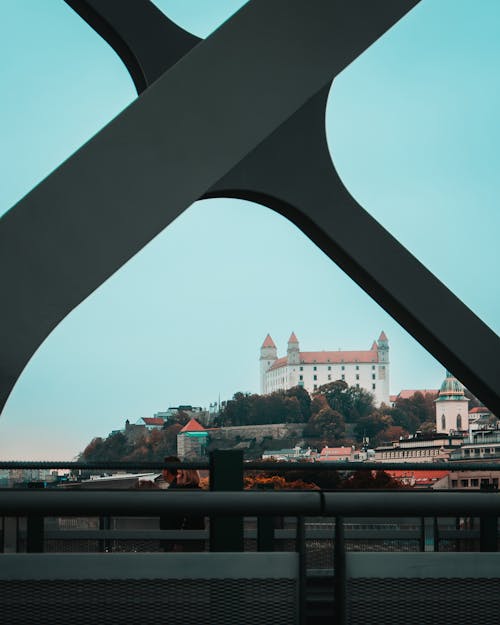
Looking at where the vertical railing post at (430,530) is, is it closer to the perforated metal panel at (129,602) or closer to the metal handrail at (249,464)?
the metal handrail at (249,464)

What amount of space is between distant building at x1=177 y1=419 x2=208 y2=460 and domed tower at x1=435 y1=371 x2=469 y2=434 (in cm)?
4329

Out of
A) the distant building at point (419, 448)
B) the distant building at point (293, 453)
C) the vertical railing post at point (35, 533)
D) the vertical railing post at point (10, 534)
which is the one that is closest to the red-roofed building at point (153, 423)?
the distant building at point (293, 453)

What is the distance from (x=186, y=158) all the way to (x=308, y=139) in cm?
418

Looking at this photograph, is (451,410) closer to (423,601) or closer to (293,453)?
(293,453)

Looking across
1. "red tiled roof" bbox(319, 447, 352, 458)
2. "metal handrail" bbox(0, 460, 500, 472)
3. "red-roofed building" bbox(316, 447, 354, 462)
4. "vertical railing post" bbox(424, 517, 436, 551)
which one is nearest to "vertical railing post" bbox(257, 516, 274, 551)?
"vertical railing post" bbox(424, 517, 436, 551)

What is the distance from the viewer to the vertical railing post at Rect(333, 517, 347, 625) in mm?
2385

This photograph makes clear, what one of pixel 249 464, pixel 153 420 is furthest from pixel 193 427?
pixel 249 464

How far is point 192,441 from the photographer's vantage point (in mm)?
166625

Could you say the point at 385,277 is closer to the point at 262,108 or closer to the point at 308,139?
the point at 308,139

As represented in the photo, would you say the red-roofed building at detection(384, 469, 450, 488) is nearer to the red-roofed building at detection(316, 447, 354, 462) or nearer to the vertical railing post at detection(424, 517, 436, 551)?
the vertical railing post at detection(424, 517, 436, 551)

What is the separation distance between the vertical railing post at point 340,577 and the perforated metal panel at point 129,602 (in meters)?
0.18

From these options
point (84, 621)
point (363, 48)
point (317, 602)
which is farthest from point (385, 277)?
point (84, 621)

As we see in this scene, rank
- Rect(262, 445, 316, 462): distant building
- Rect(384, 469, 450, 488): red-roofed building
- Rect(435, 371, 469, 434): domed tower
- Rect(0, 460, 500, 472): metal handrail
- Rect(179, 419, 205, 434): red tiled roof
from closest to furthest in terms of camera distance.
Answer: Rect(0, 460, 500, 472): metal handrail < Rect(384, 469, 450, 488): red-roofed building < Rect(262, 445, 316, 462): distant building < Rect(179, 419, 205, 434): red tiled roof < Rect(435, 371, 469, 434): domed tower

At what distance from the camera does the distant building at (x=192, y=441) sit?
6348 inches
